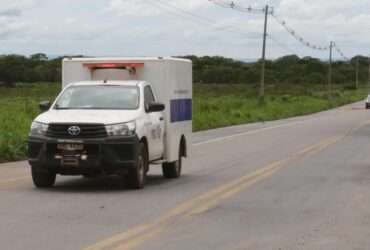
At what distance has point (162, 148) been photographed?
50.9 ft

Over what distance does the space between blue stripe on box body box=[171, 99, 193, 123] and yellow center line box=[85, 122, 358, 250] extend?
157 cm

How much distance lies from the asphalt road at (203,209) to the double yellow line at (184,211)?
1 centimetres

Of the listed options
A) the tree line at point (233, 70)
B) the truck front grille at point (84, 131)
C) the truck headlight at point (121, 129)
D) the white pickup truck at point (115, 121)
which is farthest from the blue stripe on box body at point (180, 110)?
the tree line at point (233, 70)

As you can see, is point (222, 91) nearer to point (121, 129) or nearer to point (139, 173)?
point (139, 173)

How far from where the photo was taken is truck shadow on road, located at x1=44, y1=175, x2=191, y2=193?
1402 centimetres

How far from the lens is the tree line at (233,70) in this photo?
9275 centimetres

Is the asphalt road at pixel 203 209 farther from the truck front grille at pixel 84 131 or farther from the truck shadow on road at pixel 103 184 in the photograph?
the truck front grille at pixel 84 131

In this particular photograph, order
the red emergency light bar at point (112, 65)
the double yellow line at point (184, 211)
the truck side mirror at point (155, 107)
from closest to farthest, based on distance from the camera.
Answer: the double yellow line at point (184, 211) → the truck side mirror at point (155, 107) → the red emergency light bar at point (112, 65)

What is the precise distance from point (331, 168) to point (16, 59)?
2980 inches

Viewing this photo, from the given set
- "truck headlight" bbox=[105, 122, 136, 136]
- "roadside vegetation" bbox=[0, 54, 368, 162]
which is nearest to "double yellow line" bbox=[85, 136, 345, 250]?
"truck headlight" bbox=[105, 122, 136, 136]

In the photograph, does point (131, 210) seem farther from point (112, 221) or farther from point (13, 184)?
point (13, 184)

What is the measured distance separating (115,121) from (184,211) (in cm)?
253

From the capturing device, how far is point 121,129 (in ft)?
44.5

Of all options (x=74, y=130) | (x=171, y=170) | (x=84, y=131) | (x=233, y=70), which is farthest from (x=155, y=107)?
(x=233, y=70)
